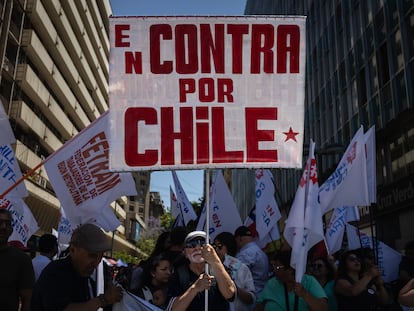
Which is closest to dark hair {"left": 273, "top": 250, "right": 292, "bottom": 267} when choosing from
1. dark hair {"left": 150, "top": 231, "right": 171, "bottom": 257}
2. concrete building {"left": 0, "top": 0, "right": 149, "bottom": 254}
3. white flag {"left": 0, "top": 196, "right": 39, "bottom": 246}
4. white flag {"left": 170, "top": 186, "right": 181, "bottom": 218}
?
dark hair {"left": 150, "top": 231, "right": 171, "bottom": 257}

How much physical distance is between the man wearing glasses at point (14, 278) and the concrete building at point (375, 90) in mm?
9240

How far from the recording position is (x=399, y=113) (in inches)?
552

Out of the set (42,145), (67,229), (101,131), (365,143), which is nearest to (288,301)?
(365,143)

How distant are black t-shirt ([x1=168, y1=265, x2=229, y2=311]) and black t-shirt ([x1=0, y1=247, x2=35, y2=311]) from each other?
4.45 ft

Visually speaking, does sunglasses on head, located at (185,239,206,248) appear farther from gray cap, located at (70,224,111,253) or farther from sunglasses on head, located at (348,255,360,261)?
sunglasses on head, located at (348,255,360,261)

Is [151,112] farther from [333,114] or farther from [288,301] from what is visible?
[333,114]

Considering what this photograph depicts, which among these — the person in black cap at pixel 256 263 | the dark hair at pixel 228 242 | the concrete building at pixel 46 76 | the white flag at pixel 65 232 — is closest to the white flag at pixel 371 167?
the person in black cap at pixel 256 263

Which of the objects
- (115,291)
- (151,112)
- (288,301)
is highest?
(151,112)

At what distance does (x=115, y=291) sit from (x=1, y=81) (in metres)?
22.7

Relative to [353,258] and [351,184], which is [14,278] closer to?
→ [353,258]

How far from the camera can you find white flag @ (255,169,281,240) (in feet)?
26.1

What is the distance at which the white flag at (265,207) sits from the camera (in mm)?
7949

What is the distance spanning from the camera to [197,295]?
318cm

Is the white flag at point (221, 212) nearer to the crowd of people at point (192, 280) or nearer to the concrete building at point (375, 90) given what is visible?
the crowd of people at point (192, 280)
